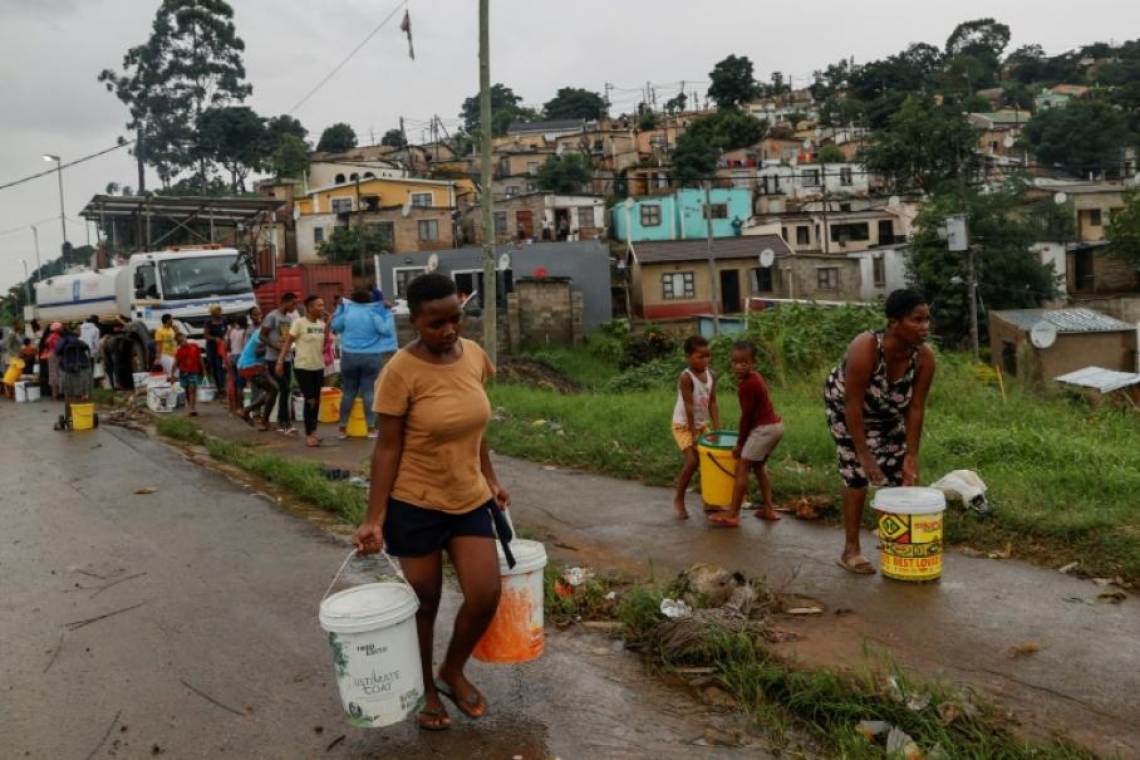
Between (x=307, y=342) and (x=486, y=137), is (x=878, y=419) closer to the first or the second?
(x=307, y=342)

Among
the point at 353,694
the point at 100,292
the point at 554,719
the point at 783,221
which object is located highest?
the point at 783,221

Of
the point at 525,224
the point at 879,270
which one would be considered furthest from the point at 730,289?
the point at 525,224

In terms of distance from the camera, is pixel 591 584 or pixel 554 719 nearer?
pixel 554 719

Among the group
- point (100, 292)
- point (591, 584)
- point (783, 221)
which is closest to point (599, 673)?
point (591, 584)

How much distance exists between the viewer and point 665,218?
51031 millimetres

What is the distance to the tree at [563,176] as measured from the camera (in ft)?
187

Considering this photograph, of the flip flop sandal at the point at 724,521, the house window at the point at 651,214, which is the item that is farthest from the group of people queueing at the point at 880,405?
the house window at the point at 651,214

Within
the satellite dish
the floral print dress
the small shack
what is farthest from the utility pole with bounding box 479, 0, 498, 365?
the small shack

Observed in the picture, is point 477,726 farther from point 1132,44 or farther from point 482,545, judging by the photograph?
point 1132,44

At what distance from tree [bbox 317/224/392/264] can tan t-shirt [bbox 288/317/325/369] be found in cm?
3548

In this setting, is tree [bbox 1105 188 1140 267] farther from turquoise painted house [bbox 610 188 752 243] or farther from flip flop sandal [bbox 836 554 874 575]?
flip flop sandal [bbox 836 554 874 575]

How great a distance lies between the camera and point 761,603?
15.9 ft

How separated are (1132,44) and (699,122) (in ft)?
217

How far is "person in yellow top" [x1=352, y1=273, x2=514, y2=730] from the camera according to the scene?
11.9ft
